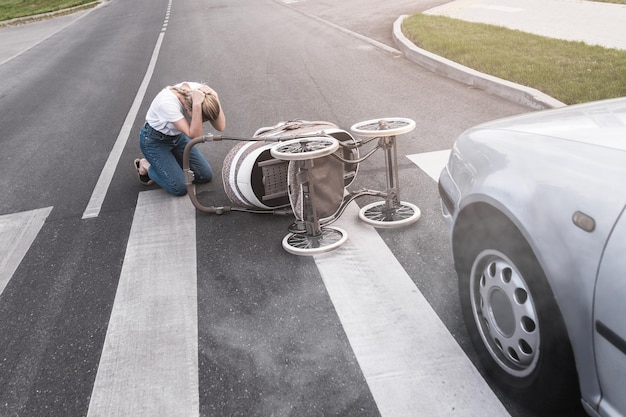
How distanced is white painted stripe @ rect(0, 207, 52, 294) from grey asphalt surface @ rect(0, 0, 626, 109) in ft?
18.3

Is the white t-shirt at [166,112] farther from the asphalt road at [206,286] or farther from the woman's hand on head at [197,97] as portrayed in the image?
the asphalt road at [206,286]

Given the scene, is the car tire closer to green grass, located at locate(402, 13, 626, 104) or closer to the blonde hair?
the blonde hair

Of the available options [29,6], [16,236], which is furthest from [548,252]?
[29,6]

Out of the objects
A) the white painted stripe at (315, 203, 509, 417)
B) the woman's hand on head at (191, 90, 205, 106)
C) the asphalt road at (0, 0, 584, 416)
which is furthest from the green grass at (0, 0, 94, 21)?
the white painted stripe at (315, 203, 509, 417)

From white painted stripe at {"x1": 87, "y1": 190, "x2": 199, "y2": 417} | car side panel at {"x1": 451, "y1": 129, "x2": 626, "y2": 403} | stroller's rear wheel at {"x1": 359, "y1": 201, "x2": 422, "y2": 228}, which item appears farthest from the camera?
stroller's rear wheel at {"x1": 359, "y1": 201, "x2": 422, "y2": 228}

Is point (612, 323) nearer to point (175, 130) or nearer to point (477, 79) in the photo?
point (175, 130)

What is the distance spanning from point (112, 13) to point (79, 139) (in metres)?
22.4

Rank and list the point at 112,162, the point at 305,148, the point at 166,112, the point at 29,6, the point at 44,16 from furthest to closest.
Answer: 1. the point at 29,6
2. the point at 44,16
3. the point at 112,162
4. the point at 166,112
5. the point at 305,148

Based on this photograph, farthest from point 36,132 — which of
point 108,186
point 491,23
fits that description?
point 491,23

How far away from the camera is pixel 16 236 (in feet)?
16.4

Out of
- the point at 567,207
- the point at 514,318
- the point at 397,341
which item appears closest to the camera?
the point at 567,207

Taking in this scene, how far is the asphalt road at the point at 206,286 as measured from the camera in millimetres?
2840

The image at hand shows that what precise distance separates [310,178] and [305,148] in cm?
20

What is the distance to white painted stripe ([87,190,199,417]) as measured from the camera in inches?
111
